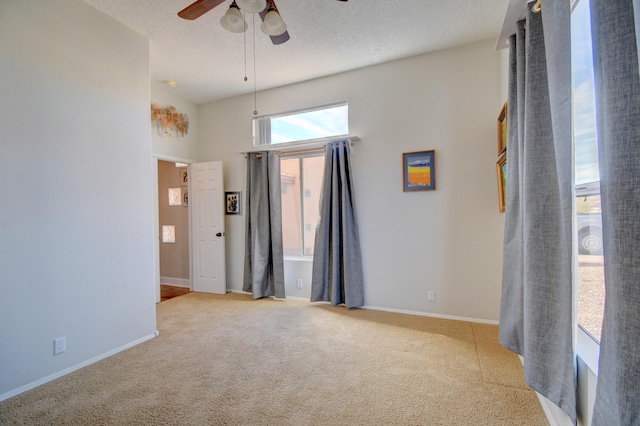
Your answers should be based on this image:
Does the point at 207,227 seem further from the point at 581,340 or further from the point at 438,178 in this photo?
the point at 581,340

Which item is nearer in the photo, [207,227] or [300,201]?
[300,201]

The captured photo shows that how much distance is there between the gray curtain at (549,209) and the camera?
1.18 m

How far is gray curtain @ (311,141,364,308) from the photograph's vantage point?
366 centimetres

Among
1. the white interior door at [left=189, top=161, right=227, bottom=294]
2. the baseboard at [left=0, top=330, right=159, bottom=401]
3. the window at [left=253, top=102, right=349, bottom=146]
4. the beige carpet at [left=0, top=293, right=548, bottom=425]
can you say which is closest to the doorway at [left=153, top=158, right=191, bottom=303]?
the white interior door at [left=189, top=161, right=227, bottom=294]

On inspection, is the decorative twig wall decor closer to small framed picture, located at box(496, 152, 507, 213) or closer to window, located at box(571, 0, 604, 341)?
small framed picture, located at box(496, 152, 507, 213)

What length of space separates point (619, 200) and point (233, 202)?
436 centimetres

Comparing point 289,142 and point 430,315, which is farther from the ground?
point 289,142

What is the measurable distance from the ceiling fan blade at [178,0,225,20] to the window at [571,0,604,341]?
205 cm

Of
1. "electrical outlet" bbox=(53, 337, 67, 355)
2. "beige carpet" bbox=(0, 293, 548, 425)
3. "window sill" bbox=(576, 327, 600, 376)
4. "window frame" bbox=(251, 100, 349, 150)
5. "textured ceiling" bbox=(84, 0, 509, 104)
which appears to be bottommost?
"beige carpet" bbox=(0, 293, 548, 425)

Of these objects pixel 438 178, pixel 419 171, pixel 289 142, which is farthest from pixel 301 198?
pixel 438 178

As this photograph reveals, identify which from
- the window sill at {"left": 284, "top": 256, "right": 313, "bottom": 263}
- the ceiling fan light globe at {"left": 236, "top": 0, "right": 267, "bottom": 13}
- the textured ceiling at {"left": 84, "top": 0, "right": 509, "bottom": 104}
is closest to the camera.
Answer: the ceiling fan light globe at {"left": 236, "top": 0, "right": 267, "bottom": 13}

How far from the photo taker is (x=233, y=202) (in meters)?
4.57

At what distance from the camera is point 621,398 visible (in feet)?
2.60

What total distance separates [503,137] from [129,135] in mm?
3536
